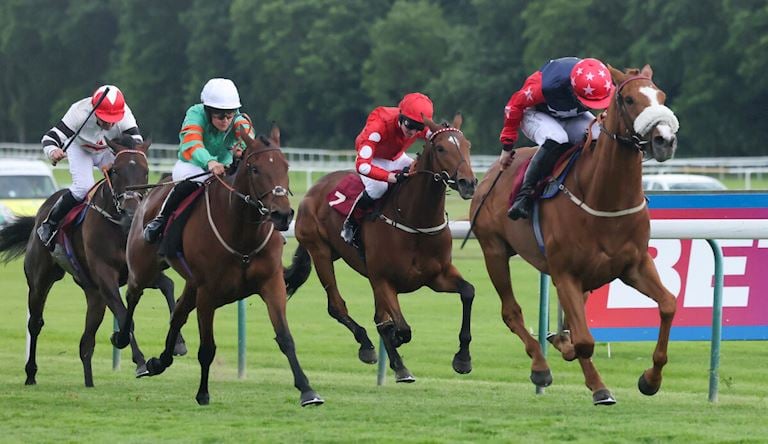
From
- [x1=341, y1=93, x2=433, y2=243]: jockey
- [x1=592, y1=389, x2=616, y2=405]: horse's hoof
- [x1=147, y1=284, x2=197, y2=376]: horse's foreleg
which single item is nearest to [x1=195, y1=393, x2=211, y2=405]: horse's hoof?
[x1=147, y1=284, x2=197, y2=376]: horse's foreleg

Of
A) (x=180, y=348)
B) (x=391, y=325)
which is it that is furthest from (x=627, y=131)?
(x=180, y=348)

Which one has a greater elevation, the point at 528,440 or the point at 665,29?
the point at 528,440

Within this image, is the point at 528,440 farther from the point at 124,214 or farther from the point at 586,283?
the point at 124,214

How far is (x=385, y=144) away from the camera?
423 inches

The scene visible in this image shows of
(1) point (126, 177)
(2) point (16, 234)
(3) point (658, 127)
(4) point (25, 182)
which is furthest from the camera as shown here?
(4) point (25, 182)

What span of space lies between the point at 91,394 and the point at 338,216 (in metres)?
2.28

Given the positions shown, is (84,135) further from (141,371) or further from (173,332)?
(173,332)

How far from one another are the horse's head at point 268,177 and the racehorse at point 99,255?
213 centimetres

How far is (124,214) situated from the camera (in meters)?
10.9

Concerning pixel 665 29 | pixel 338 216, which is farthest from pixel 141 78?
pixel 338 216

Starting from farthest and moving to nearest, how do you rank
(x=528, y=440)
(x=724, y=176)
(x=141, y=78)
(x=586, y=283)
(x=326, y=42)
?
(x=141, y=78) < (x=326, y=42) < (x=724, y=176) < (x=586, y=283) < (x=528, y=440)

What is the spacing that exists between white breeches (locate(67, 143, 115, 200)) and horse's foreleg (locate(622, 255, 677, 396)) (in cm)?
454

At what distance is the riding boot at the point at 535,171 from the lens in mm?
9156

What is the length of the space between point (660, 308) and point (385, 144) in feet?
9.48
